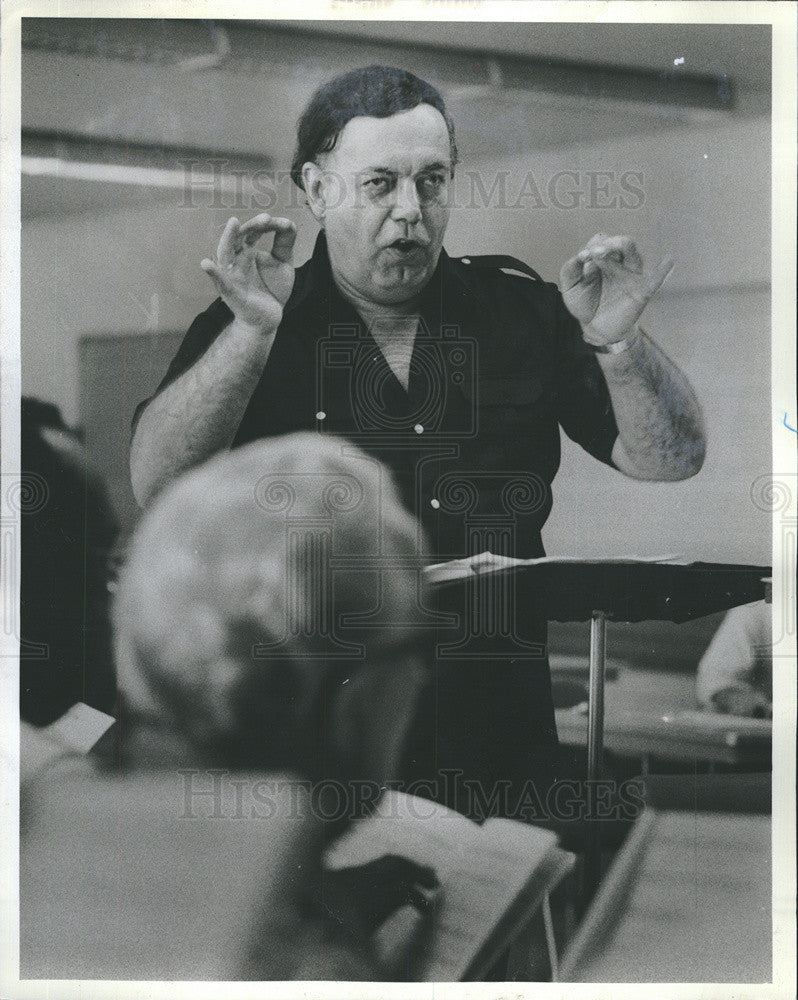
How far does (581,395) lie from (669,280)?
39cm

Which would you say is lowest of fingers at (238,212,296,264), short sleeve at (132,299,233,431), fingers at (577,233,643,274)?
short sleeve at (132,299,233,431)

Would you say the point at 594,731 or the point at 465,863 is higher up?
the point at 594,731

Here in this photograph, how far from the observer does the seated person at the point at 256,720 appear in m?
2.83

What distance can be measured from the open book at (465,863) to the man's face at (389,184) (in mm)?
1504

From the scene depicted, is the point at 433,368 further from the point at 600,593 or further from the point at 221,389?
the point at 600,593

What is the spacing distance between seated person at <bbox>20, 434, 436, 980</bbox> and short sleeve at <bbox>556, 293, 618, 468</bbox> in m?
0.53

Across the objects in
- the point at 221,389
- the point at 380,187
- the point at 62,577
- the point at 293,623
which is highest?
the point at 380,187

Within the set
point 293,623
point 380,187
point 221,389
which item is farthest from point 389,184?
point 293,623

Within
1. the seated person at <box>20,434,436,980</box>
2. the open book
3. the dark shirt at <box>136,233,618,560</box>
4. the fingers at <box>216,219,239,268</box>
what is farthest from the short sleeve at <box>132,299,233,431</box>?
the open book

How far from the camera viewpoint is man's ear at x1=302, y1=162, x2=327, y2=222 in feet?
9.34

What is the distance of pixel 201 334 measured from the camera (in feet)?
9.38

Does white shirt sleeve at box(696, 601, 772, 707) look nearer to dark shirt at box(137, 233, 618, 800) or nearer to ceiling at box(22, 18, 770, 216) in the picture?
dark shirt at box(137, 233, 618, 800)

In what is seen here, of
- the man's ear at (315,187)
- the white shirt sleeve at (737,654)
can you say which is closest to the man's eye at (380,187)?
the man's ear at (315,187)

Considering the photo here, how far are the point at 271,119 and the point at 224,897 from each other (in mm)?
2101
